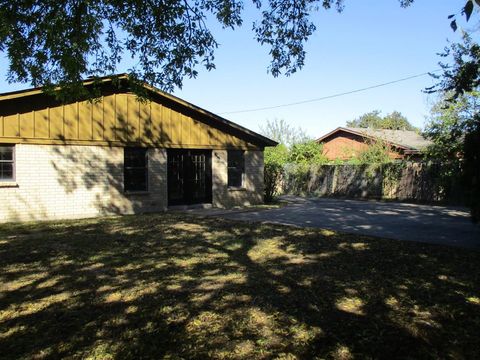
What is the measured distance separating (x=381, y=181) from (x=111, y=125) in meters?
16.5

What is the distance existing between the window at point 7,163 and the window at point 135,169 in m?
3.87

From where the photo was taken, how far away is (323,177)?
29.3 m

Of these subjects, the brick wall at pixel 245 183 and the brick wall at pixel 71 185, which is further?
the brick wall at pixel 245 183

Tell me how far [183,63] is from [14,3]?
3575 millimetres

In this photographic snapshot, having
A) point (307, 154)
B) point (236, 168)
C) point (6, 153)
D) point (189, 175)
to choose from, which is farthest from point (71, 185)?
point (307, 154)

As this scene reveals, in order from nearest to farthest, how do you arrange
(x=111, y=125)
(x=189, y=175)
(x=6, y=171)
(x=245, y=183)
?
(x=6, y=171) < (x=111, y=125) < (x=189, y=175) < (x=245, y=183)

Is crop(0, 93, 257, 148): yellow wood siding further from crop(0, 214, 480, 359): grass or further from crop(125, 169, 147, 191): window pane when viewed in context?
crop(0, 214, 480, 359): grass

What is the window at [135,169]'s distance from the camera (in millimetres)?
16312

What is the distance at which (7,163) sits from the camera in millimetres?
13633

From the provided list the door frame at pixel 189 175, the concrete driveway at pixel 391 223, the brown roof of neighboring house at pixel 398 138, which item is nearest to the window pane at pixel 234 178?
the door frame at pixel 189 175

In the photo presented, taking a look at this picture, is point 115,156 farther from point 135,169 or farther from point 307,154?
point 307,154

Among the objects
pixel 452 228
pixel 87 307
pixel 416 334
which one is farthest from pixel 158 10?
pixel 452 228

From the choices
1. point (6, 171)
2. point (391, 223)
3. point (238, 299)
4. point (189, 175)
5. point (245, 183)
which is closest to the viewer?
point (238, 299)

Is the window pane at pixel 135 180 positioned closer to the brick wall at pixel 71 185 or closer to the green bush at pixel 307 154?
the brick wall at pixel 71 185
